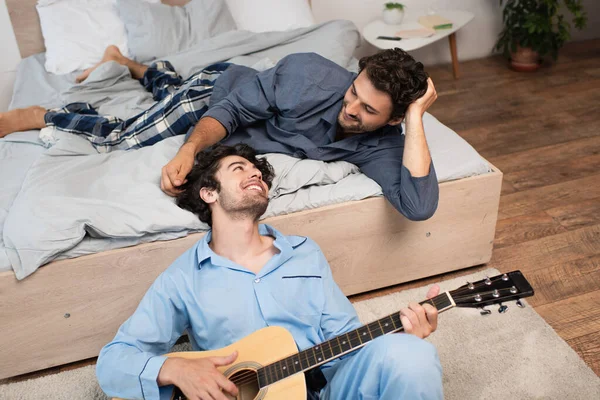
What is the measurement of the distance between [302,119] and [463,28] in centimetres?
227

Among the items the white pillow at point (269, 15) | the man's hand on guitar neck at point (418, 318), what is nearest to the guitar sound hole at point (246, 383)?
the man's hand on guitar neck at point (418, 318)

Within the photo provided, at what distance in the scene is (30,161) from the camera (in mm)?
1956

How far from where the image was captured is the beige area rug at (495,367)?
1.57 m

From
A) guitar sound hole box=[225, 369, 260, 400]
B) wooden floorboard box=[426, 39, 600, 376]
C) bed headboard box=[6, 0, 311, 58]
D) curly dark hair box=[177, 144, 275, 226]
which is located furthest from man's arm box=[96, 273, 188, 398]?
bed headboard box=[6, 0, 311, 58]

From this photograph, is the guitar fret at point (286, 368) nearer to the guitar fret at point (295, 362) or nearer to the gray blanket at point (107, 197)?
the guitar fret at point (295, 362)

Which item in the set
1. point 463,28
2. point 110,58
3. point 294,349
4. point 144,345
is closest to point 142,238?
point 144,345

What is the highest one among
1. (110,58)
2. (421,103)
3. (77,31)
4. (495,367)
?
(77,31)

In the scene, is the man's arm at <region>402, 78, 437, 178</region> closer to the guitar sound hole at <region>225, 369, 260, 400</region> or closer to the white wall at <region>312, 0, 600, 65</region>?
the guitar sound hole at <region>225, 369, 260, 400</region>

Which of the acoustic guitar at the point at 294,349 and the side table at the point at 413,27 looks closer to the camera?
the acoustic guitar at the point at 294,349

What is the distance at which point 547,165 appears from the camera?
102 inches

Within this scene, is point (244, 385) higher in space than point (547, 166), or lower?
higher

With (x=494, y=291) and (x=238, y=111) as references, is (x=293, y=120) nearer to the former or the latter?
(x=238, y=111)

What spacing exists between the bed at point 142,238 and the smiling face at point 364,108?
16 centimetres

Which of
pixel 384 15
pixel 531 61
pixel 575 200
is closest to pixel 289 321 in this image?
pixel 575 200
